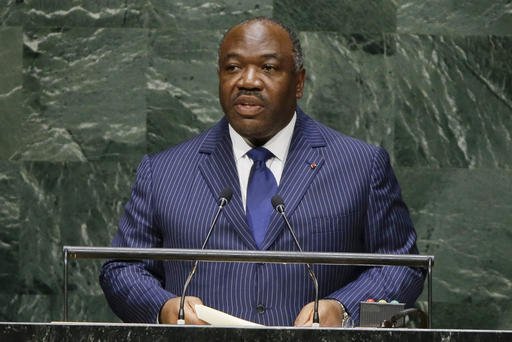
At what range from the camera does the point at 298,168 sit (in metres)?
4.89

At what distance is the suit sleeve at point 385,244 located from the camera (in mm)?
4688

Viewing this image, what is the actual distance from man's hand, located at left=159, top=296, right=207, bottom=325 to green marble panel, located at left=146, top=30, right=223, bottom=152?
241 centimetres

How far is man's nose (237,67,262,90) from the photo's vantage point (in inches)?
189

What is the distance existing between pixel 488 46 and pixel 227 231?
8.51 ft

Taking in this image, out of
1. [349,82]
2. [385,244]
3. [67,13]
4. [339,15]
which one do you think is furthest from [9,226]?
[385,244]

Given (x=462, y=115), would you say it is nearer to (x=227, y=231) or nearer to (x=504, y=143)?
(x=504, y=143)

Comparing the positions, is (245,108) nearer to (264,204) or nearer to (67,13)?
(264,204)

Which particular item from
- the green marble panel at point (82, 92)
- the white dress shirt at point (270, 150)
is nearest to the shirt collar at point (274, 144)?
the white dress shirt at point (270, 150)

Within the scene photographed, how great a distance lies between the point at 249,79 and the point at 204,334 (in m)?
1.80

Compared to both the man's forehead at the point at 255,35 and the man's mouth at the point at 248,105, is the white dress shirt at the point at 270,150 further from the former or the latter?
the man's forehead at the point at 255,35

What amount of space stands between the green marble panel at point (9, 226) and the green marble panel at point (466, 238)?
1.98m

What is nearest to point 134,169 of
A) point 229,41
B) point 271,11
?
point 271,11

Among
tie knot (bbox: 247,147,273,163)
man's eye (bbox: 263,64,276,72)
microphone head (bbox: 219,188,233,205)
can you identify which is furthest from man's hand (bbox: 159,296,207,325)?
man's eye (bbox: 263,64,276,72)

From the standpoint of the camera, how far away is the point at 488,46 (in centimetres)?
686
